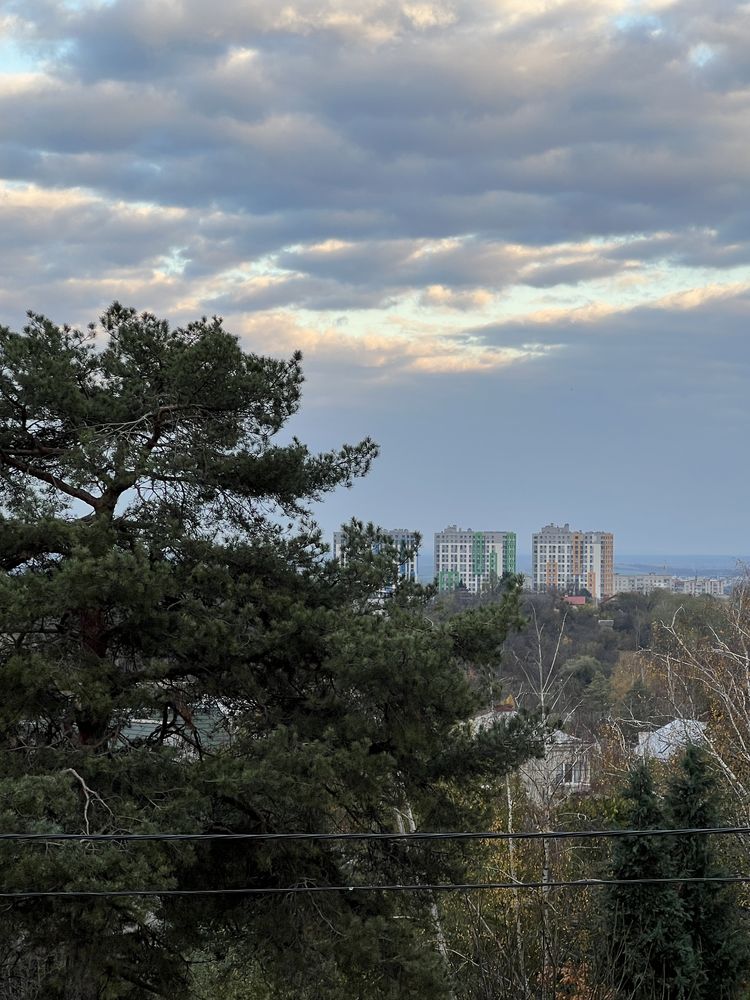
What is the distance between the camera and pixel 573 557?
140375 millimetres

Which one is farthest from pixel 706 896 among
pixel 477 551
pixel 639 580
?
pixel 477 551

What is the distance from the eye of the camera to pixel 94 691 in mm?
9047

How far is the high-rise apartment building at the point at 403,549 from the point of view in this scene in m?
11.0

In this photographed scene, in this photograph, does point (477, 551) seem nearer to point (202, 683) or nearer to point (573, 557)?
point (573, 557)

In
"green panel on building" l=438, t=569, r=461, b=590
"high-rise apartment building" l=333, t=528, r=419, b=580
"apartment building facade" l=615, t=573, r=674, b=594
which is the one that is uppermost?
"high-rise apartment building" l=333, t=528, r=419, b=580

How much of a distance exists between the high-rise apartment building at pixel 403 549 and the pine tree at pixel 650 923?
13.6 feet

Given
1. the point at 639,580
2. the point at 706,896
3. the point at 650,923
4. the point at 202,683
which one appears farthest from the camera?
the point at 639,580

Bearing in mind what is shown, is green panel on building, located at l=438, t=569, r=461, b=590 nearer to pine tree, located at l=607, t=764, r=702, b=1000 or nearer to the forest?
the forest

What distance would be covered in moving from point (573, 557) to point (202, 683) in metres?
133

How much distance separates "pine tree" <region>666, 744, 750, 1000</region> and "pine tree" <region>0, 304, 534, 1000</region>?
3.37 meters

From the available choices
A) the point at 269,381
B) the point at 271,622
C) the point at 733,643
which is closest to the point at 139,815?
the point at 271,622

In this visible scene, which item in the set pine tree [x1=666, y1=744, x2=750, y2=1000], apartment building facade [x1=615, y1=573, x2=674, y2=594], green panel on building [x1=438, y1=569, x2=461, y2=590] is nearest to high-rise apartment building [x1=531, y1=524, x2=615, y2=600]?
apartment building facade [x1=615, y1=573, x2=674, y2=594]

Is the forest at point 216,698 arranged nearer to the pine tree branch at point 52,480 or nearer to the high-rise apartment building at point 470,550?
the pine tree branch at point 52,480

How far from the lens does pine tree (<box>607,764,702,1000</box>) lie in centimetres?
1197
